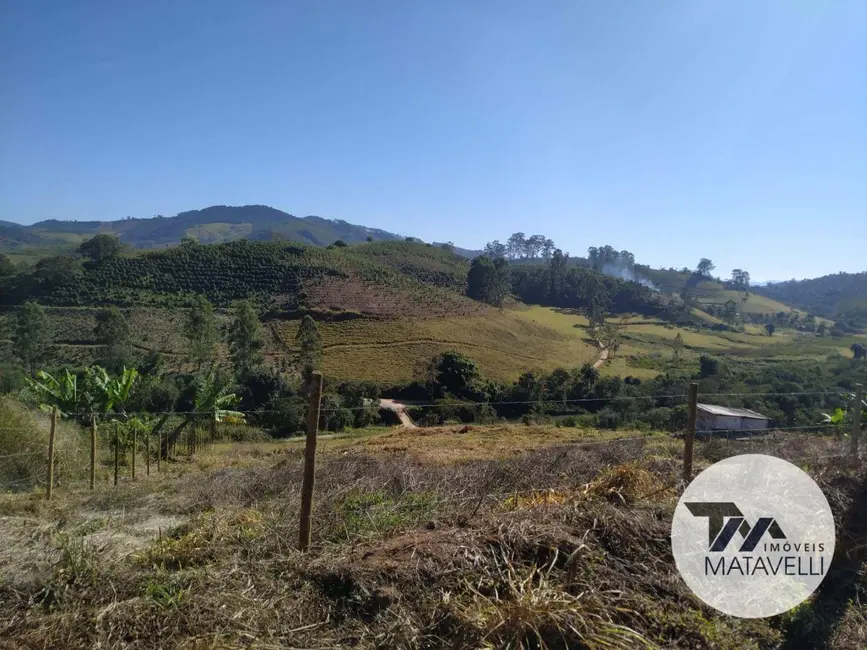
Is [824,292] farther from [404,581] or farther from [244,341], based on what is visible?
[404,581]

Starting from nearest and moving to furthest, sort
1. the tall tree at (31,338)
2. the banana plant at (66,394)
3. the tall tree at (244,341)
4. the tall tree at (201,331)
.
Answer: the banana plant at (66,394)
the tall tree at (31,338)
the tall tree at (201,331)
the tall tree at (244,341)

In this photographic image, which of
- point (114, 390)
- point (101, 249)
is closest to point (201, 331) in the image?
point (114, 390)

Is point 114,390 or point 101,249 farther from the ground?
point 101,249

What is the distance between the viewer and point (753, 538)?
166 inches

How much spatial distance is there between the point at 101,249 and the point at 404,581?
Result: 7805 cm

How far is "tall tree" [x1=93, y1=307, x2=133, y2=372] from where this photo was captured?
124ft

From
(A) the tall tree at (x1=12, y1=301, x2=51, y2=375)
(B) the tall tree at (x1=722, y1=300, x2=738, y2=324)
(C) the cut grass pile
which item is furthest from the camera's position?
(B) the tall tree at (x1=722, y1=300, x2=738, y2=324)

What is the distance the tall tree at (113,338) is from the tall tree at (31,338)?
3450 mm

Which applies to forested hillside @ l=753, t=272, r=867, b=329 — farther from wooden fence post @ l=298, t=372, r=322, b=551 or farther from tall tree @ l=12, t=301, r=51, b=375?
tall tree @ l=12, t=301, r=51, b=375

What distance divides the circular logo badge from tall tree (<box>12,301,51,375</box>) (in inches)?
1665

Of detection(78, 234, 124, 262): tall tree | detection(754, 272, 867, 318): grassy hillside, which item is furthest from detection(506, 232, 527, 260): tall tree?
detection(78, 234, 124, 262): tall tree

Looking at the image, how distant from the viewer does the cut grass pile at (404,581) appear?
3.03m

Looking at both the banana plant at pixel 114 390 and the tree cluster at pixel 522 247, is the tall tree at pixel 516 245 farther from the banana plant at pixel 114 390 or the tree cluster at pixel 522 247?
the banana plant at pixel 114 390

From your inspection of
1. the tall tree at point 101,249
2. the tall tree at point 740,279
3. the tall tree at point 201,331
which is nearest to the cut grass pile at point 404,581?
the tall tree at point 201,331
